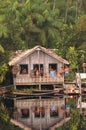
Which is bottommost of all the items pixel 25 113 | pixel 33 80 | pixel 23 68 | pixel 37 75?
pixel 25 113

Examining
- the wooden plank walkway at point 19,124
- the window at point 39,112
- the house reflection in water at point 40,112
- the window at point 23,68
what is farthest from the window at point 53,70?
the wooden plank walkway at point 19,124

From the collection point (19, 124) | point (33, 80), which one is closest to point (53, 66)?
point (33, 80)

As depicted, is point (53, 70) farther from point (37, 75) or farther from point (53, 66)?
point (37, 75)

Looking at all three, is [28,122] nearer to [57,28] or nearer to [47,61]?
[47,61]

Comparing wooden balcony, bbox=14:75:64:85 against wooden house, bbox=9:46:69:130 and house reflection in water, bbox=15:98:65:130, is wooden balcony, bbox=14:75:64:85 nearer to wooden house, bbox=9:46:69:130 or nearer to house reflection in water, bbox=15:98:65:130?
wooden house, bbox=9:46:69:130

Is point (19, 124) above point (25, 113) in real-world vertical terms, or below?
below

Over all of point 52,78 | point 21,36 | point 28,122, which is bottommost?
point 28,122

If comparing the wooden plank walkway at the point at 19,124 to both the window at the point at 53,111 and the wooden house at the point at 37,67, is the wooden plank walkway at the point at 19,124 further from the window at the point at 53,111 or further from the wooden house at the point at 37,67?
the wooden house at the point at 37,67

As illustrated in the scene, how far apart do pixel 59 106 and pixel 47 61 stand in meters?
9.81

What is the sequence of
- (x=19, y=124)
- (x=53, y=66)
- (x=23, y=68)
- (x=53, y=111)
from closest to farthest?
(x=19, y=124) → (x=53, y=111) → (x=23, y=68) → (x=53, y=66)

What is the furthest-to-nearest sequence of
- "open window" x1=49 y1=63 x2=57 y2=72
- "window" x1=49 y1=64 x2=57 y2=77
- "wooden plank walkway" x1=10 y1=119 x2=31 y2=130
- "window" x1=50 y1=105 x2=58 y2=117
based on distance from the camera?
"open window" x1=49 y1=63 x2=57 y2=72 → "window" x1=49 y1=64 x2=57 y2=77 → "window" x1=50 y1=105 x2=58 y2=117 → "wooden plank walkway" x1=10 y1=119 x2=31 y2=130

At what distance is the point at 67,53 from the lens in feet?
172

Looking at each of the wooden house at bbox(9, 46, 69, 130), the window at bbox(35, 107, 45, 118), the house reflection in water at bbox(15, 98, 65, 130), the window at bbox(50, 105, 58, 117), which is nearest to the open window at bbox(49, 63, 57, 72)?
the wooden house at bbox(9, 46, 69, 130)

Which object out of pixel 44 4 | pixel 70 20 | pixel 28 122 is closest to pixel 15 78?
pixel 28 122
